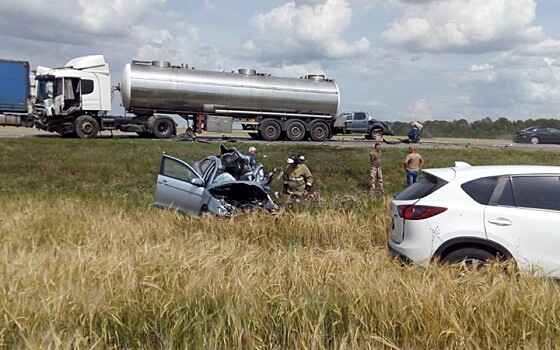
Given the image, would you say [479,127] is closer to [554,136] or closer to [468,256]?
[554,136]

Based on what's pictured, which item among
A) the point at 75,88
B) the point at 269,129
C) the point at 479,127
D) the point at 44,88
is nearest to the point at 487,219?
the point at 75,88

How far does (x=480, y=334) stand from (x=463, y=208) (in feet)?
7.09

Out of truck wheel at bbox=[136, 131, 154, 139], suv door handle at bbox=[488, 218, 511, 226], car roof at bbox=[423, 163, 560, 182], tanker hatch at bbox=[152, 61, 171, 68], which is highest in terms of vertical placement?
tanker hatch at bbox=[152, 61, 171, 68]

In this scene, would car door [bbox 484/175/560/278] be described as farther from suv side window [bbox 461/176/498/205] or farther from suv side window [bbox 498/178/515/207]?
suv side window [bbox 461/176/498/205]

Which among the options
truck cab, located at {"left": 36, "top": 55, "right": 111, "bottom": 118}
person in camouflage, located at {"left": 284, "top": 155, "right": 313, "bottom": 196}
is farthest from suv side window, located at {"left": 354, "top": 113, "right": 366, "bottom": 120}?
person in camouflage, located at {"left": 284, "top": 155, "right": 313, "bottom": 196}

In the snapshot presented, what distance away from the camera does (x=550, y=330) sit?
12.1 ft

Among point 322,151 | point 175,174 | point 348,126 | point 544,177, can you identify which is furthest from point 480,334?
point 348,126

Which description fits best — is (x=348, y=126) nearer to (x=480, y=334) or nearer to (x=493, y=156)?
(x=493, y=156)

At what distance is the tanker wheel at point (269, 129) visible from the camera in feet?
87.2

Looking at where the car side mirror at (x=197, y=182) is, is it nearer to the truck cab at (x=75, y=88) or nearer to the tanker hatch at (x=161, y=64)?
the truck cab at (x=75, y=88)

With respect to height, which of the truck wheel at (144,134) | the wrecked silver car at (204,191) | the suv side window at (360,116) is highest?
the suv side window at (360,116)

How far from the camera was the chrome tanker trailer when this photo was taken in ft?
79.2

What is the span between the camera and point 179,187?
10125 mm

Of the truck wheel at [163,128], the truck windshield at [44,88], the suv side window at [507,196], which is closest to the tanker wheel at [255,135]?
the truck wheel at [163,128]
